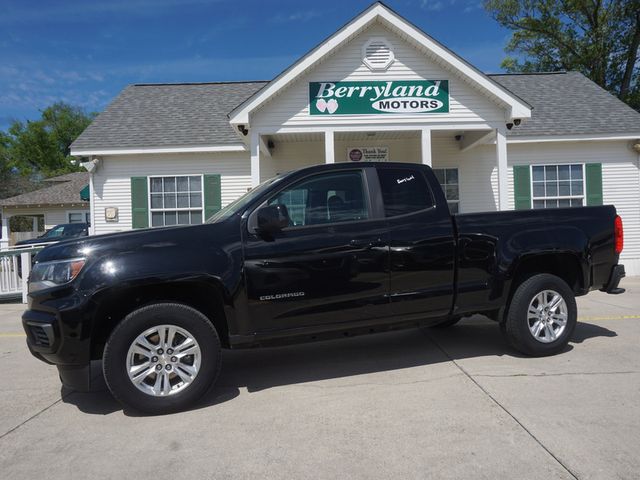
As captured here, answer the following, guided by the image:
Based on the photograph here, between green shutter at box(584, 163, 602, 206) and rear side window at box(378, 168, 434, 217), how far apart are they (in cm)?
946

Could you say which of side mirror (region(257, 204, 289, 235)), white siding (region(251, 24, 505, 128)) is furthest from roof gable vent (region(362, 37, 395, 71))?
side mirror (region(257, 204, 289, 235))

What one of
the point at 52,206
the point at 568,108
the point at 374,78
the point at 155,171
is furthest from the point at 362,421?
the point at 52,206

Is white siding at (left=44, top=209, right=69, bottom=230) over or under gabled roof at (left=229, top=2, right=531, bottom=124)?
under

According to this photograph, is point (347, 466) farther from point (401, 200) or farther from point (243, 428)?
point (401, 200)

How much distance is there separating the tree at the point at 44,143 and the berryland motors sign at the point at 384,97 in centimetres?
4868

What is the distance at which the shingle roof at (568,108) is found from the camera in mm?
11984

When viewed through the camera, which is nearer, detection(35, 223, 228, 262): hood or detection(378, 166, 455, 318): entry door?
detection(35, 223, 228, 262): hood

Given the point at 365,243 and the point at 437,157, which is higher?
the point at 437,157

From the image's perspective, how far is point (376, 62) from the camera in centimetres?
1017

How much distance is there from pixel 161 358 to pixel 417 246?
243 cm

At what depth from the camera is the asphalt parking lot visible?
9.41ft

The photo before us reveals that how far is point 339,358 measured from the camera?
5.10m

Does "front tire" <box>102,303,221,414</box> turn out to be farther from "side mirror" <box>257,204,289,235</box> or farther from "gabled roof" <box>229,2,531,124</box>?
"gabled roof" <box>229,2,531,124</box>

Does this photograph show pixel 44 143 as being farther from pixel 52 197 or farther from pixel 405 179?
pixel 405 179
